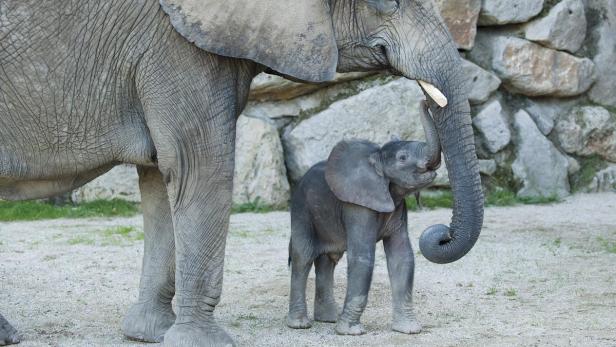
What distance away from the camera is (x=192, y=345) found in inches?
215

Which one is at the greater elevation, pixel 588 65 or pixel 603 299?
pixel 588 65

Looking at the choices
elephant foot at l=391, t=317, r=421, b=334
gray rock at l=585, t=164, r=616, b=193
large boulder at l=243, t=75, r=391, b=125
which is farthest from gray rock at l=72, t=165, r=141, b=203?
elephant foot at l=391, t=317, r=421, b=334

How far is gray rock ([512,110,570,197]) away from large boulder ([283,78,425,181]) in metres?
1.08

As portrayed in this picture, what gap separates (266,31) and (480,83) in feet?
20.8

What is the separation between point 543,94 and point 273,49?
6837mm

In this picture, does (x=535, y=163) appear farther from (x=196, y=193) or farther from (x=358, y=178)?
(x=196, y=193)

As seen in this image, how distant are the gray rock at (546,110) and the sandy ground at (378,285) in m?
1.14

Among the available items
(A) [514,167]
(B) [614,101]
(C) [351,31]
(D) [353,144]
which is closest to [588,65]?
(B) [614,101]

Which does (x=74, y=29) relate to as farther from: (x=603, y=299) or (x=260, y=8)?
(x=603, y=299)

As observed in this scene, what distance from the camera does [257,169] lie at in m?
10.8

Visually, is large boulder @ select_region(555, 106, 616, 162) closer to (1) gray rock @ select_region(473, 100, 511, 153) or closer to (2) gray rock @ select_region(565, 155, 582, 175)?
(2) gray rock @ select_region(565, 155, 582, 175)

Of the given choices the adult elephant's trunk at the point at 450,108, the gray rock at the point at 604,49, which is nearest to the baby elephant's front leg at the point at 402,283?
the adult elephant's trunk at the point at 450,108

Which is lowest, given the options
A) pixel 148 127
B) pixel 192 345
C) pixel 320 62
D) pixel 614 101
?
pixel 192 345

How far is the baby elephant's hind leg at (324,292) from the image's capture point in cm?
650
